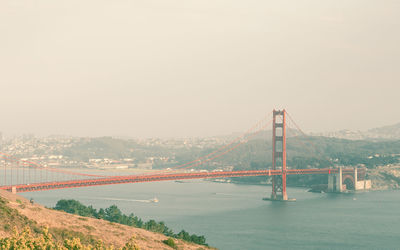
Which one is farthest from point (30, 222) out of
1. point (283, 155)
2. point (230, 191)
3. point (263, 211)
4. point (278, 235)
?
point (230, 191)

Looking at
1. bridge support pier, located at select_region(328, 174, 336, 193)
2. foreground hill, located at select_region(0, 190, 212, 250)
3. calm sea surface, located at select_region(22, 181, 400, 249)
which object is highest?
foreground hill, located at select_region(0, 190, 212, 250)

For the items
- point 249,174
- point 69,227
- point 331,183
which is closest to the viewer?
point 69,227

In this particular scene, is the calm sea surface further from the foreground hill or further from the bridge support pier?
the foreground hill

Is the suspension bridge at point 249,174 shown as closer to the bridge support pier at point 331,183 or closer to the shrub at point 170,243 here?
the bridge support pier at point 331,183

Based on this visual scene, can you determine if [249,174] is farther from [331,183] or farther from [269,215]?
[331,183]

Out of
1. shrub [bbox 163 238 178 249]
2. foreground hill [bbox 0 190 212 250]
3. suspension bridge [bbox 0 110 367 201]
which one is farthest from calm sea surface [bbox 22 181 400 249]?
foreground hill [bbox 0 190 212 250]

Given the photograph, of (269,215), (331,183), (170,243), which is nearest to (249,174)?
(269,215)

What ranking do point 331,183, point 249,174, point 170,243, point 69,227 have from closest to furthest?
1. point 69,227
2. point 170,243
3. point 249,174
4. point 331,183

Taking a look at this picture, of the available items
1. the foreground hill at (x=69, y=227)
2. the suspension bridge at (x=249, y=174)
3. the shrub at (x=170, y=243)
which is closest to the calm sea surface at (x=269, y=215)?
the suspension bridge at (x=249, y=174)
